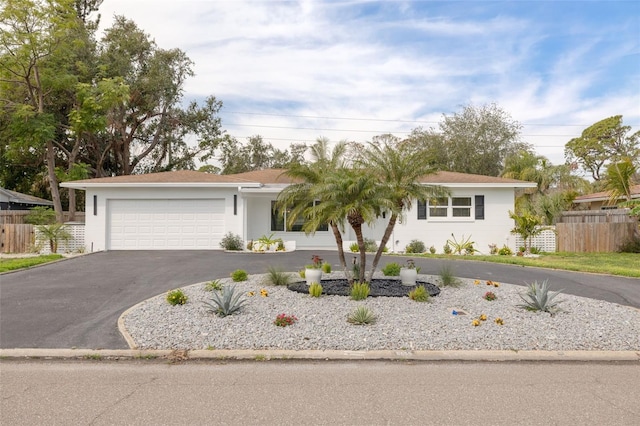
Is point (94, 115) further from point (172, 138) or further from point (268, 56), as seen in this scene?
point (268, 56)

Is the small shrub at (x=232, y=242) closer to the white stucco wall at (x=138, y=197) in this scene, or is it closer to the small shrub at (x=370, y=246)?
the white stucco wall at (x=138, y=197)

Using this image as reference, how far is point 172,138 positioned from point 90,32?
8634 mm

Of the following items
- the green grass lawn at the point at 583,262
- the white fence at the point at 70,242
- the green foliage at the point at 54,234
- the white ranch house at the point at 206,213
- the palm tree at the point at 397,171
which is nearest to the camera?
the palm tree at the point at 397,171

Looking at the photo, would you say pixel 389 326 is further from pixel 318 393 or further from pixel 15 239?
pixel 15 239

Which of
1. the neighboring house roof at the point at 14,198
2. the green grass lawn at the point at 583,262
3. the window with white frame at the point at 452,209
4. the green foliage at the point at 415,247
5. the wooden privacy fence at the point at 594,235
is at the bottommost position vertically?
the green grass lawn at the point at 583,262

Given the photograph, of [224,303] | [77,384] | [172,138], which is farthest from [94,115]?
[77,384]

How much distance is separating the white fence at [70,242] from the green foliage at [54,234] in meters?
0.14

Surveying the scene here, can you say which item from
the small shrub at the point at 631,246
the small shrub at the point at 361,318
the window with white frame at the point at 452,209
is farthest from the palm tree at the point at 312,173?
the small shrub at the point at 631,246

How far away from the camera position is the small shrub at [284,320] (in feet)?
22.9

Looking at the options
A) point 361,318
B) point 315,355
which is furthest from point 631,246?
point 315,355

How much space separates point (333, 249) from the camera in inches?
786

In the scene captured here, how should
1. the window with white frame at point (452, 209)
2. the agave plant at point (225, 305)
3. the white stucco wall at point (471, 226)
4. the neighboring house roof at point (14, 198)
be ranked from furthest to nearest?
the neighboring house roof at point (14, 198) → the window with white frame at point (452, 209) → the white stucco wall at point (471, 226) → the agave plant at point (225, 305)

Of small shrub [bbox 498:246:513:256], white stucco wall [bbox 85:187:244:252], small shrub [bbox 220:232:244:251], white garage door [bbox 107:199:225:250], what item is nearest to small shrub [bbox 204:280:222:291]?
small shrub [bbox 220:232:244:251]

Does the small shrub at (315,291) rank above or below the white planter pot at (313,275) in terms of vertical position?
below
